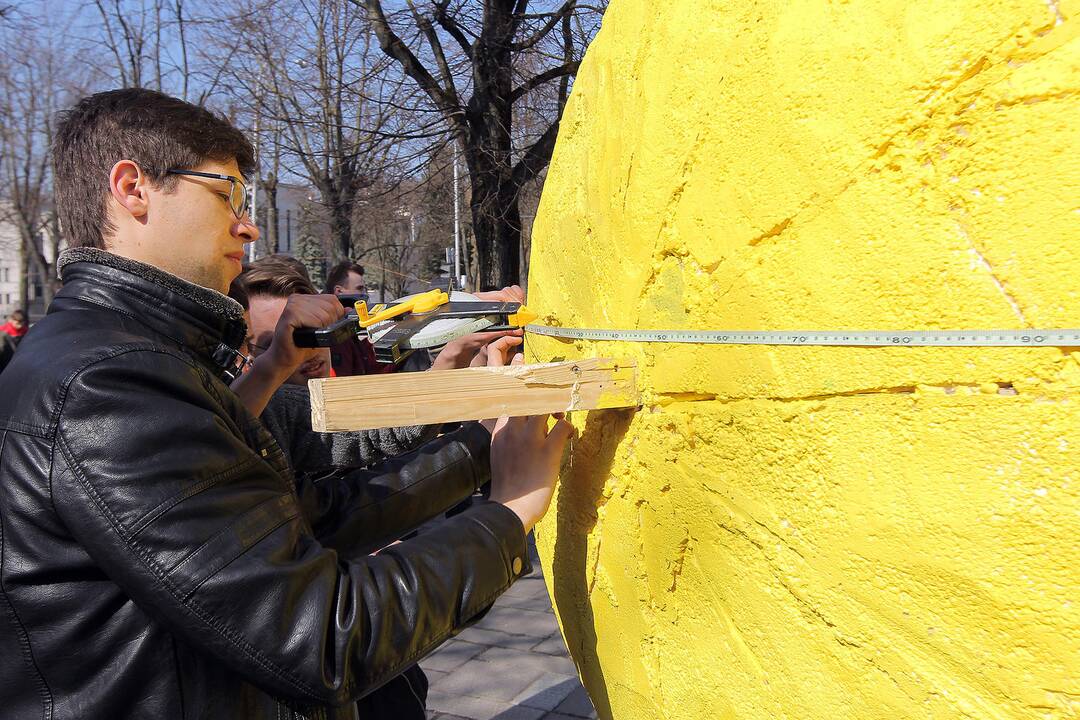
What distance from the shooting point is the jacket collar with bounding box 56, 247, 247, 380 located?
1.35 metres

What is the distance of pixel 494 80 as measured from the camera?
26.1ft

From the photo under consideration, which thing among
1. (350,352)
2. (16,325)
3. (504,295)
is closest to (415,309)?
(504,295)

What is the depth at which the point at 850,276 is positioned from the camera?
1.05m

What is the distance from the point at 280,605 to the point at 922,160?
1.01 metres

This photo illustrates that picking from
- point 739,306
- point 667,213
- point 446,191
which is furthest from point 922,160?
point 446,191

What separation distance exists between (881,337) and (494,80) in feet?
24.5

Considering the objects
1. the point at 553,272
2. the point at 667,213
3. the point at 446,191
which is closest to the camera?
the point at 667,213

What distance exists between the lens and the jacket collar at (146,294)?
4.42ft

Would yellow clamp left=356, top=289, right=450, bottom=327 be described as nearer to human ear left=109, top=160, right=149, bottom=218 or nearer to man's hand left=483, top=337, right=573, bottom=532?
man's hand left=483, top=337, right=573, bottom=532

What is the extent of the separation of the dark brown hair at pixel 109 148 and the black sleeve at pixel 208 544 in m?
0.35

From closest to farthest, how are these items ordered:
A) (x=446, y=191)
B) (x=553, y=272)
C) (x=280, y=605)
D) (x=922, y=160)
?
(x=922, y=160) < (x=280, y=605) < (x=553, y=272) < (x=446, y=191)

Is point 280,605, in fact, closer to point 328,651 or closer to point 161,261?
point 328,651

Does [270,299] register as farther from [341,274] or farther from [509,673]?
[341,274]

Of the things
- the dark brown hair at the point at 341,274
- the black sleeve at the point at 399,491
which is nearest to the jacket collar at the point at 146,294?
the black sleeve at the point at 399,491
